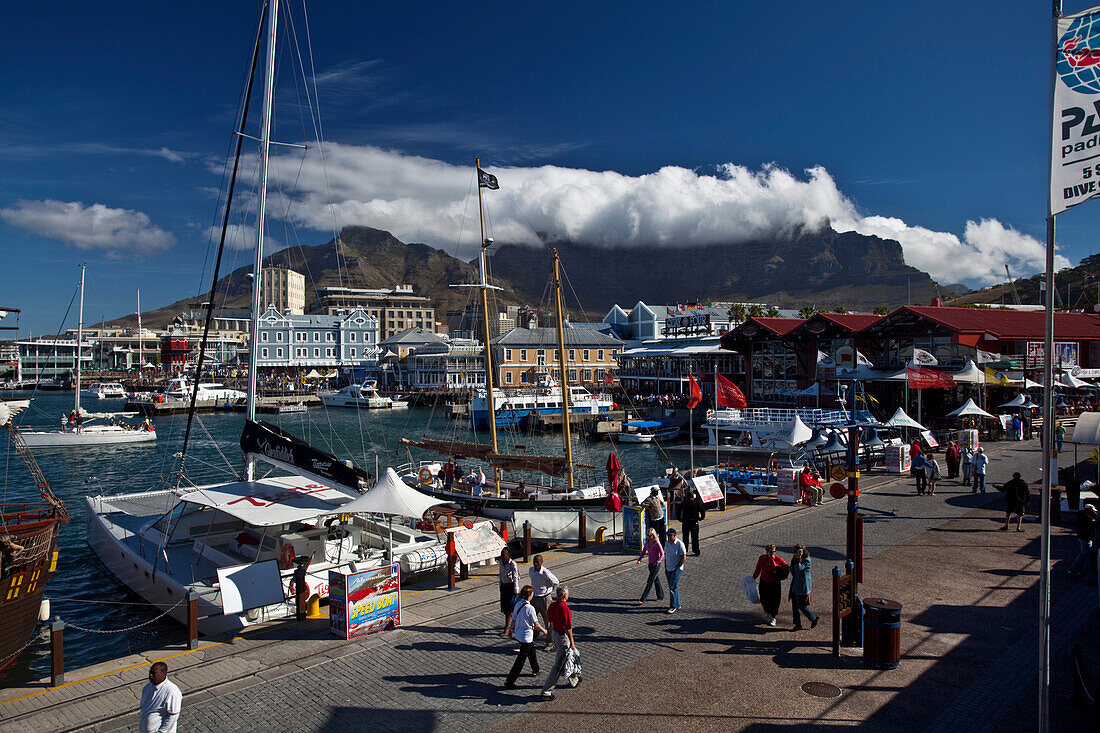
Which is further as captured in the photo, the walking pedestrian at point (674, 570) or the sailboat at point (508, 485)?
the sailboat at point (508, 485)

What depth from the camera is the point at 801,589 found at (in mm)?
10828

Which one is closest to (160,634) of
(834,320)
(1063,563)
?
(1063,563)

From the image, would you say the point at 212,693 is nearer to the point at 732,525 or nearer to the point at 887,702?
the point at 887,702

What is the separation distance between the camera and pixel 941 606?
11.8 m

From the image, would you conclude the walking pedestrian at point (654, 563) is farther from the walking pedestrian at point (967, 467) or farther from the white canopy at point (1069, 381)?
the white canopy at point (1069, 381)

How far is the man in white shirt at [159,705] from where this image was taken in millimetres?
6879

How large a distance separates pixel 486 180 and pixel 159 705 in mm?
25535

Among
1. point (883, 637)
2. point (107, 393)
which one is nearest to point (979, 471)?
point (883, 637)

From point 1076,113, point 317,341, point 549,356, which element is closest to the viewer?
point 1076,113

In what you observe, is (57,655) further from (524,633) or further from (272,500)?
(524,633)

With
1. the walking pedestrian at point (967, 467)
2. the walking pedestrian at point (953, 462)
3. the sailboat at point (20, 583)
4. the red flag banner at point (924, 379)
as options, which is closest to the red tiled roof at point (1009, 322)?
the red flag banner at point (924, 379)

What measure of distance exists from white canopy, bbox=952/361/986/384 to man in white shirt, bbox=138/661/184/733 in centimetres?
4422

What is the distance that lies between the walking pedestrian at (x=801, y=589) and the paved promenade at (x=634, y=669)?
25 centimetres

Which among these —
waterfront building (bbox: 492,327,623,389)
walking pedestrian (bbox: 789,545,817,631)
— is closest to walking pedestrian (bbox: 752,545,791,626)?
walking pedestrian (bbox: 789,545,817,631)
